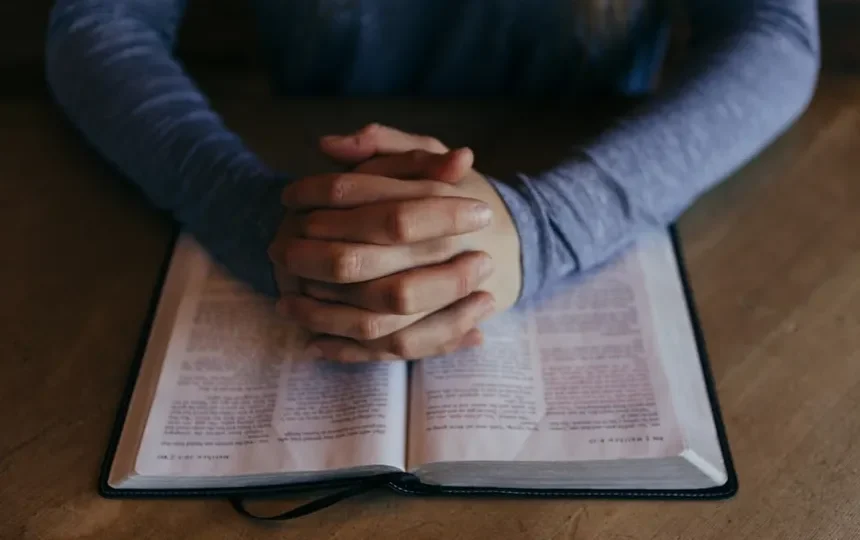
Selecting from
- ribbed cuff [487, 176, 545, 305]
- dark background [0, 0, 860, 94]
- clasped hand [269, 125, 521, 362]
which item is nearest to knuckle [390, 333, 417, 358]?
clasped hand [269, 125, 521, 362]

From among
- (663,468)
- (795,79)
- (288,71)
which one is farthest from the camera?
(288,71)

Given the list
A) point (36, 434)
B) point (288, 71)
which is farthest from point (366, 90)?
point (36, 434)

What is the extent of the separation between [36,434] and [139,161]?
0.26 metres

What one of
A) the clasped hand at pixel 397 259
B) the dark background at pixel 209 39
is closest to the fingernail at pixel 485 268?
the clasped hand at pixel 397 259

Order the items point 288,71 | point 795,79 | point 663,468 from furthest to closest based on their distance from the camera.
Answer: point 288,71 < point 795,79 < point 663,468

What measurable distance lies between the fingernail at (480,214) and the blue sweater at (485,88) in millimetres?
72

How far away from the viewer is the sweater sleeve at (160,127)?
67 centimetres

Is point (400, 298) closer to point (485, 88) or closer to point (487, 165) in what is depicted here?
point (487, 165)

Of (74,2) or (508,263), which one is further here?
(74,2)

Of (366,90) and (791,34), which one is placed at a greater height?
(791,34)

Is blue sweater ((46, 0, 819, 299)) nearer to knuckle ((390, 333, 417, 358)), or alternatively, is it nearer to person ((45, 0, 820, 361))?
person ((45, 0, 820, 361))

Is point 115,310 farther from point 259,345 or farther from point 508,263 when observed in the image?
point 508,263

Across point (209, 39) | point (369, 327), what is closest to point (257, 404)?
point (369, 327)

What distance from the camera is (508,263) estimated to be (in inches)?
24.8
